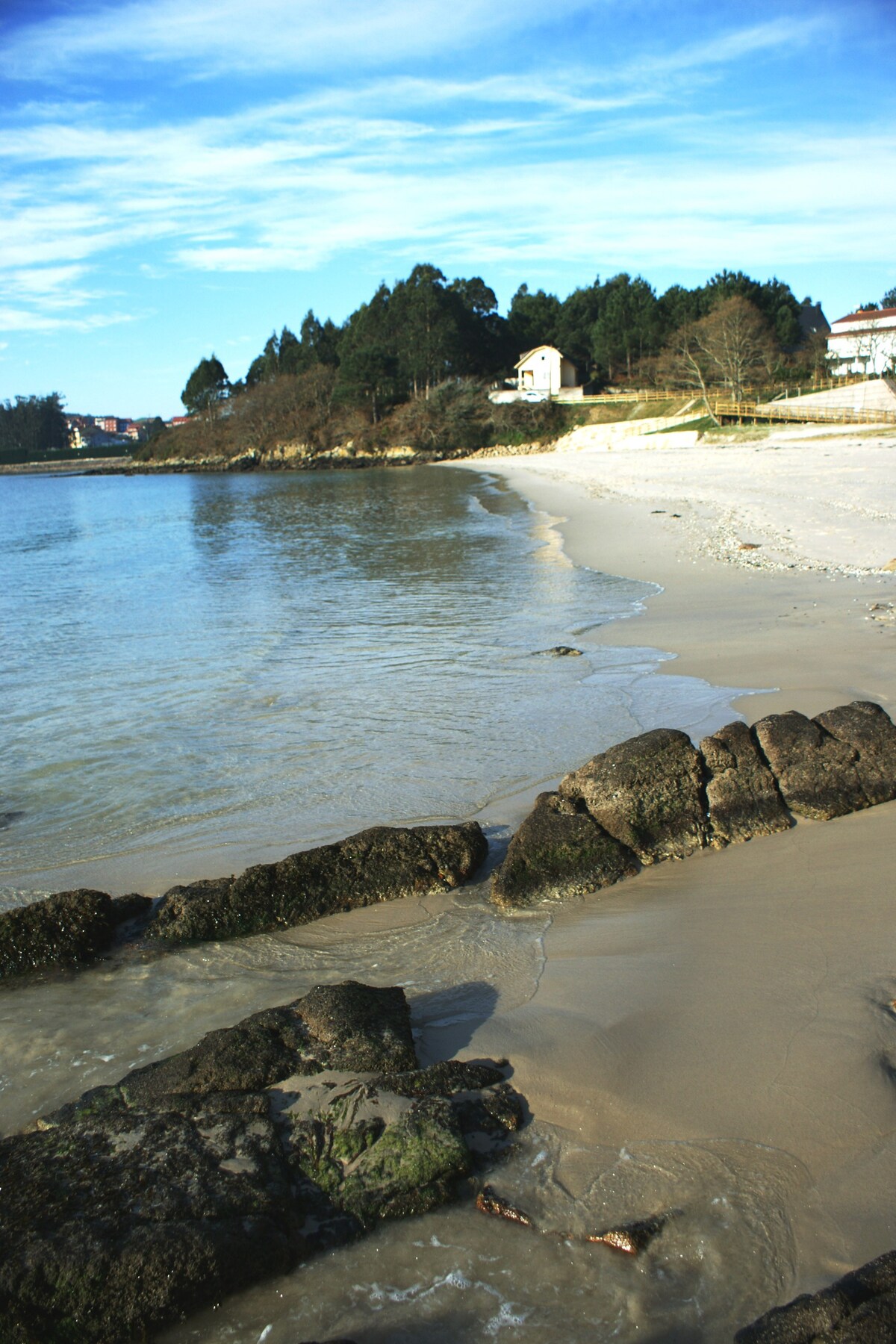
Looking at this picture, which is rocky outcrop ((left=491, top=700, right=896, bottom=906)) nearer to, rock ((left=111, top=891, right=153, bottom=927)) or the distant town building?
rock ((left=111, top=891, right=153, bottom=927))

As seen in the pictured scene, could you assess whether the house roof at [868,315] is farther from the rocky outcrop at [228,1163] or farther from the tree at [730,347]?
the rocky outcrop at [228,1163]

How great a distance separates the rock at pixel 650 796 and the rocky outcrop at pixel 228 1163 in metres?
1.81

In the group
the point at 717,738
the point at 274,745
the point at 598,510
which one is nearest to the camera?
the point at 717,738

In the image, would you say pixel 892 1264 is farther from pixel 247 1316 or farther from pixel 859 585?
pixel 859 585

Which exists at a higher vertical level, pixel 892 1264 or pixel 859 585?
pixel 859 585

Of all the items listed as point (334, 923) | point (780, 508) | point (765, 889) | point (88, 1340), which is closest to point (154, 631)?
point (334, 923)

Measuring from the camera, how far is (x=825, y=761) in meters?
4.88

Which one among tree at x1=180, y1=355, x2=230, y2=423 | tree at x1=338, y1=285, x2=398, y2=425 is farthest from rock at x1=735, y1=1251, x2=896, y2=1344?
tree at x1=180, y1=355, x2=230, y2=423

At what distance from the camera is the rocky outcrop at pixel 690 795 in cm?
451

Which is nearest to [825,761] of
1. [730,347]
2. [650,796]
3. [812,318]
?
[650,796]

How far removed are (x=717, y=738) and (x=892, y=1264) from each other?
3.07 m

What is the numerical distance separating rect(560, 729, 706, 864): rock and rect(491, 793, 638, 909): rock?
10 centimetres

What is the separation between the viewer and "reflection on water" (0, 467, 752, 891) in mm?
5781

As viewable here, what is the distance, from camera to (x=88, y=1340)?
218 centimetres
